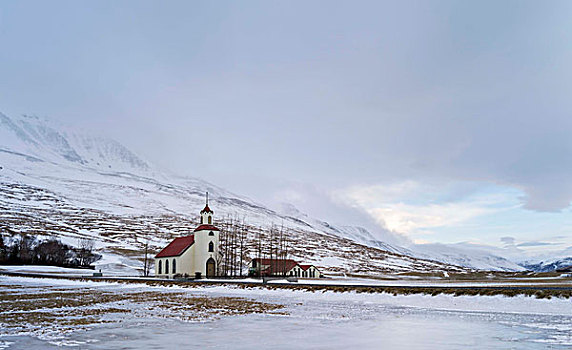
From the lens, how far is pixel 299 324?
2217 cm

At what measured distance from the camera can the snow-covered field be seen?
1681 centimetres

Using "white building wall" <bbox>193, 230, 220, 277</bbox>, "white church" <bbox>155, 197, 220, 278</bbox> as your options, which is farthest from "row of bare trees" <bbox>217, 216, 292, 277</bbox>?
"white building wall" <bbox>193, 230, 220, 277</bbox>

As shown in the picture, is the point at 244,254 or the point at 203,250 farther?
the point at 244,254

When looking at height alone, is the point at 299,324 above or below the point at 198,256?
below

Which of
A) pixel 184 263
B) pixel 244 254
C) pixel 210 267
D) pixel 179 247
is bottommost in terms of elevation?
pixel 210 267

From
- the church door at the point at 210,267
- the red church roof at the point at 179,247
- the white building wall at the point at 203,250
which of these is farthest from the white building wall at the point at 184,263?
the church door at the point at 210,267

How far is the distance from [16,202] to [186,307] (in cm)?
18934

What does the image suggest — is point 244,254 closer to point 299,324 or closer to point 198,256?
point 198,256

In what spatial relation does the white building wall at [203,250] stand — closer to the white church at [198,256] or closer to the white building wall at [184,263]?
the white church at [198,256]

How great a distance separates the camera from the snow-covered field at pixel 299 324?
1681 centimetres

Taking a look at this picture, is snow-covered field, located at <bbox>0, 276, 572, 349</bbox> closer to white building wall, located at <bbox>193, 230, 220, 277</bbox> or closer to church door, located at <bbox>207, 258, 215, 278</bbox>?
church door, located at <bbox>207, 258, 215, 278</bbox>

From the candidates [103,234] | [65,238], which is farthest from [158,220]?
[65,238]

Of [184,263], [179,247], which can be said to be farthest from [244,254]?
[184,263]

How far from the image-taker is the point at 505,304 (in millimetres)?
29688
